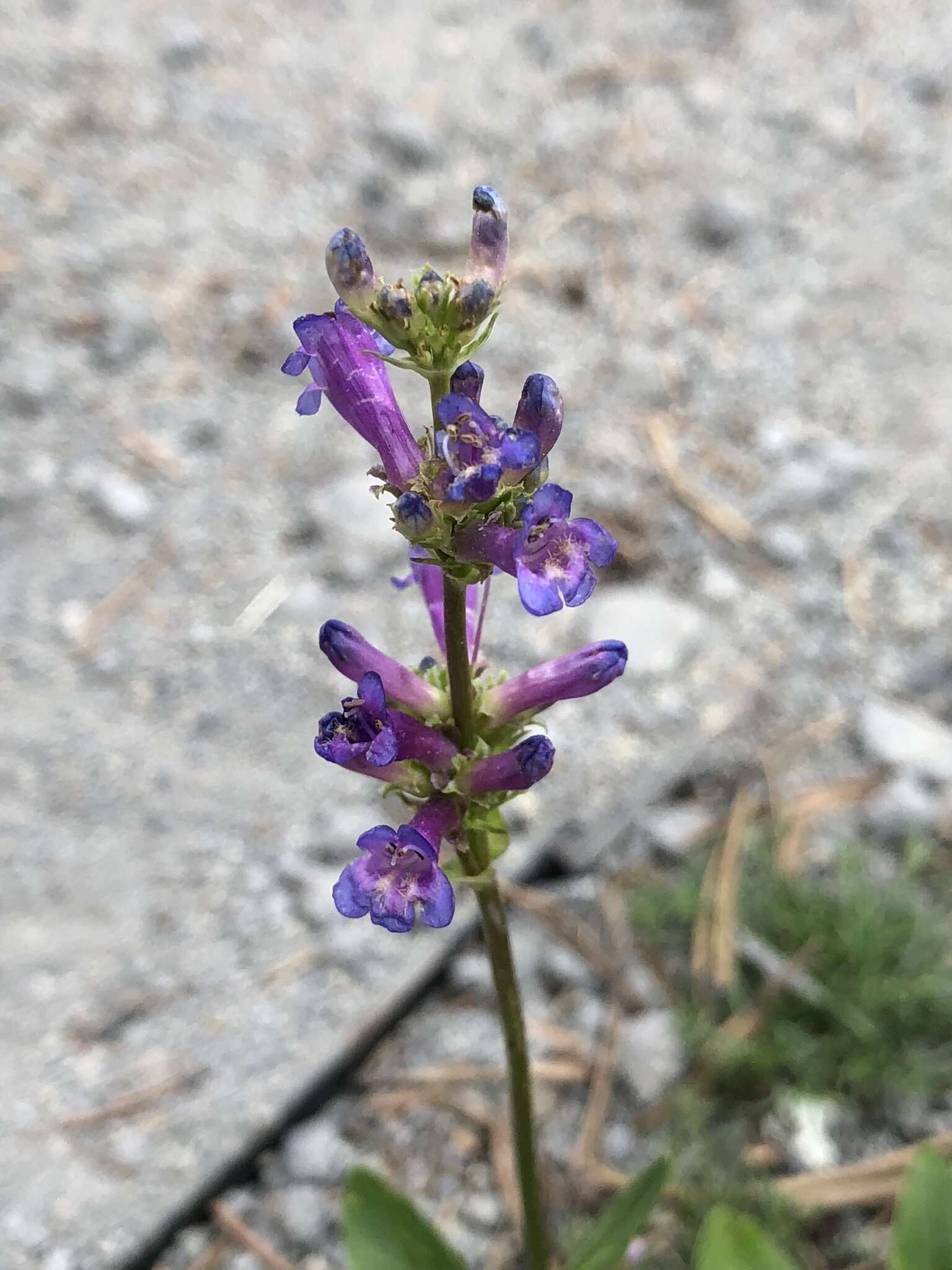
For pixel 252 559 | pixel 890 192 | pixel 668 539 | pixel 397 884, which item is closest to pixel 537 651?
pixel 668 539

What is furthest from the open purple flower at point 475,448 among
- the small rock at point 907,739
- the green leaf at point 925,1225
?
the small rock at point 907,739

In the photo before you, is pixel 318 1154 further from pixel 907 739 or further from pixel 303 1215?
pixel 907 739

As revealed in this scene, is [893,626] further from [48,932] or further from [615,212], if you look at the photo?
[48,932]

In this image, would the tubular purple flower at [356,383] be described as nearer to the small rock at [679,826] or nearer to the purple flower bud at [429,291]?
the purple flower bud at [429,291]

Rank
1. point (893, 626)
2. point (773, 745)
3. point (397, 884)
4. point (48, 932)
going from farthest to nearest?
point (893, 626) < point (773, 745) < point (48, 932) < point (397, 884)

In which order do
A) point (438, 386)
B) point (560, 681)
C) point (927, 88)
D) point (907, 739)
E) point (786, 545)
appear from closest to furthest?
point (438, 386) < point (560, 681) < point (907, 739) < point (786, 545) < point (927, 88)

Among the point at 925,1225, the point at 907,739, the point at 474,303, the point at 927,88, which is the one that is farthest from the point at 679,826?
the point at 927,88
